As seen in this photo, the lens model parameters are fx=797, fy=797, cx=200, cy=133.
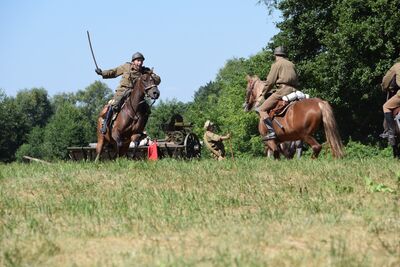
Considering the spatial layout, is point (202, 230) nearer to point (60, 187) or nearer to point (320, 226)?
point (320, 226)

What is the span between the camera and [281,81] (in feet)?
64.7

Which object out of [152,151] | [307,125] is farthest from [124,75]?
[152,151]

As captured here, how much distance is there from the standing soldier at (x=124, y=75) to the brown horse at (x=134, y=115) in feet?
0.58

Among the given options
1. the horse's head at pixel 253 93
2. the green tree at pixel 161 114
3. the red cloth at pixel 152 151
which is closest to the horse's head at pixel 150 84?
the horse's head at pixel 253 93

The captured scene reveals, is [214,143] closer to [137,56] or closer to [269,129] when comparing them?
[137,56]

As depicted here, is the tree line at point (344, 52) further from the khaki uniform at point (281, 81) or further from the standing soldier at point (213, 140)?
the khaki uniform at point (281, 81)

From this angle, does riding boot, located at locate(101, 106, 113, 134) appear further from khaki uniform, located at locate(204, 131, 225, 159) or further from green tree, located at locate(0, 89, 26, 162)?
green tree, located at locate(0, 89, 26, 162)

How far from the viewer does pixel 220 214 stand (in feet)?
32.7

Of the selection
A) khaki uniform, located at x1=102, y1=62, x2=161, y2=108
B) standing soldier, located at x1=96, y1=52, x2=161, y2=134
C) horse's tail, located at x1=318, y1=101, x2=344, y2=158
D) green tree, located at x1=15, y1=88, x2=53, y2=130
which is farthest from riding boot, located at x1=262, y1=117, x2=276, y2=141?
green tree, located at x1=15, y1=88, x2=53, y2=130

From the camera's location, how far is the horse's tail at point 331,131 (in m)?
18.2

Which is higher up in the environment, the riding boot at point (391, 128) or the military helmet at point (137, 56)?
the military helmet at point (137, 56)

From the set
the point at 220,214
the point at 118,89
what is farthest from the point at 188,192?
the point at 118,89

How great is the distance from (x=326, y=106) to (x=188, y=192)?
25.0 feet

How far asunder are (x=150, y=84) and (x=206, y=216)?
10.9m
